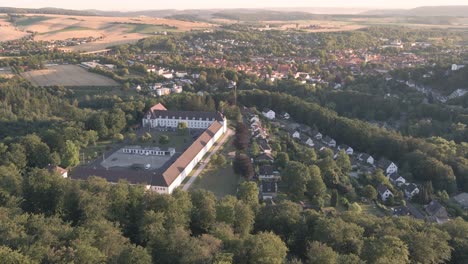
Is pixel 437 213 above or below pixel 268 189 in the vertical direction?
below

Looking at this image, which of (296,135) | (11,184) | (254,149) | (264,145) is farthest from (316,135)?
(11,184)

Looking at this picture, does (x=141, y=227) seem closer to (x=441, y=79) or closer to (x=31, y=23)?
(x=441, y=79)

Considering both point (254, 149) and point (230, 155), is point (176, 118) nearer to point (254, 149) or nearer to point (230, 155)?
point (230, 155)

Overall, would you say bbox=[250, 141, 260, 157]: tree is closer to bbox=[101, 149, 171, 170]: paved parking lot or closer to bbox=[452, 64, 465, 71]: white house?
bbox=[101, 149, 171, 170]: paved parking lot

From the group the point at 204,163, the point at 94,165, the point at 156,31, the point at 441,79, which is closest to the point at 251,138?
the point at 204,163

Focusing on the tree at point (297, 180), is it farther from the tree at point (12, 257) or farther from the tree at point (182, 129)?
the tree at point (12, 257)
